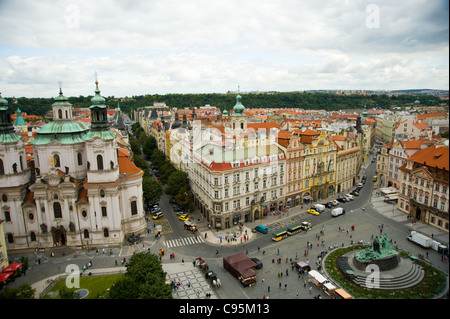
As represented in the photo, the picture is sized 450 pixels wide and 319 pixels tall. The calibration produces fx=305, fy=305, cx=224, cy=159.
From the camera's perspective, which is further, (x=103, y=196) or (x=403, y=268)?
(x=103, y=196)

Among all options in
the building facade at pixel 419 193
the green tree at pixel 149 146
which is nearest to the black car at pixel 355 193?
the building facade at pixel 419 193

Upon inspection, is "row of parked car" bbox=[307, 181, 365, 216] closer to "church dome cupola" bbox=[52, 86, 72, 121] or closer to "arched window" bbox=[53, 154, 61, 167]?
"arched window" bbox=[53, 154, 61, 167]

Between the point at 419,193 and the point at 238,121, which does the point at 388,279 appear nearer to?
the point at 419,193

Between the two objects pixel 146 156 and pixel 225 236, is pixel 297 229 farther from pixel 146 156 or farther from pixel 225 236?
pixel 146 156

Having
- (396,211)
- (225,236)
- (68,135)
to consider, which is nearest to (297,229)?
(225,236)
